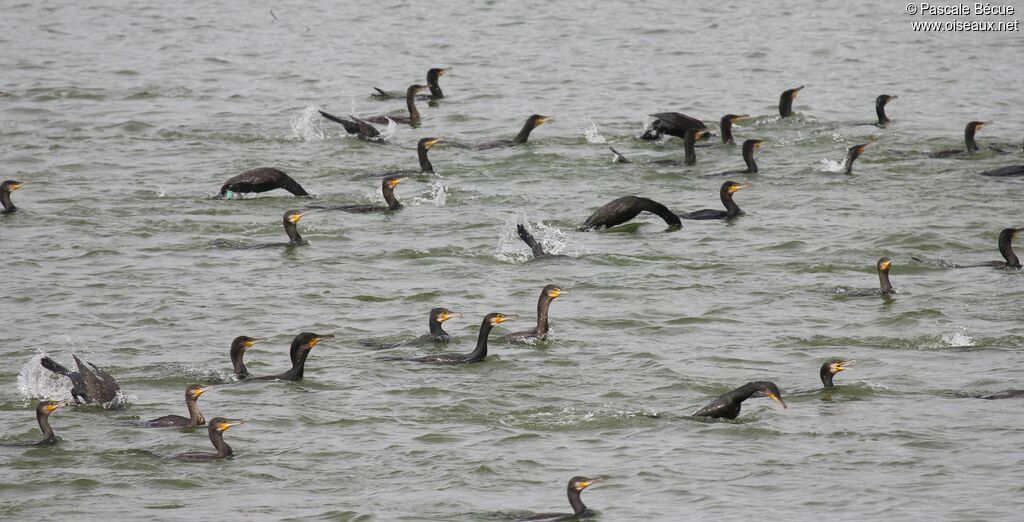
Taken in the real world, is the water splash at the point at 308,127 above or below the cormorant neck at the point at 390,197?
above

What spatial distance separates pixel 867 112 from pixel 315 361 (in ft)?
50.1

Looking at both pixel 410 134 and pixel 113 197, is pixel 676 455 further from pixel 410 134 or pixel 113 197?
pixel 410 134

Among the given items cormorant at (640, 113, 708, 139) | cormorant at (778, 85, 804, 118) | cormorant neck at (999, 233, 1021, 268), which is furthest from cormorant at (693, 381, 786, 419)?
cormorant at (778, 85, 804, 118)

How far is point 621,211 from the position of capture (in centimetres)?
2091

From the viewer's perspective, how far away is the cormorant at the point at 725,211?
21469 millimetres

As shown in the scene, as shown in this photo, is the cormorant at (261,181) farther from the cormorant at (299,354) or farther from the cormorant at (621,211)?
the cormorant at (299,354)

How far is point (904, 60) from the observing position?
33.3 metres

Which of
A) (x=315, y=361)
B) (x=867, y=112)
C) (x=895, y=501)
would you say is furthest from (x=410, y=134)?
(x=895, y=501)

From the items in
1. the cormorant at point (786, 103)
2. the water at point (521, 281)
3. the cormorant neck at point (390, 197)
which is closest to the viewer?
the water at point (521, 281)

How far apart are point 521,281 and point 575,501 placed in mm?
7416

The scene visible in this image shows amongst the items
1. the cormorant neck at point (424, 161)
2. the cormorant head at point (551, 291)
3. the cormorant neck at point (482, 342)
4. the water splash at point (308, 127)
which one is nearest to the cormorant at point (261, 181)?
the cormorant neck at point (424, 161)

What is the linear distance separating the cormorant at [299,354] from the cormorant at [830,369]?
176 inches

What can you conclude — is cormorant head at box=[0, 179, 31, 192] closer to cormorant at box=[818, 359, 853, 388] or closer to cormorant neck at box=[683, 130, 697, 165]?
cormorant neck at box=[683, 130, 697, 165]

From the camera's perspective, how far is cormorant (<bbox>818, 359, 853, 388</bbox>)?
14.4 metres
